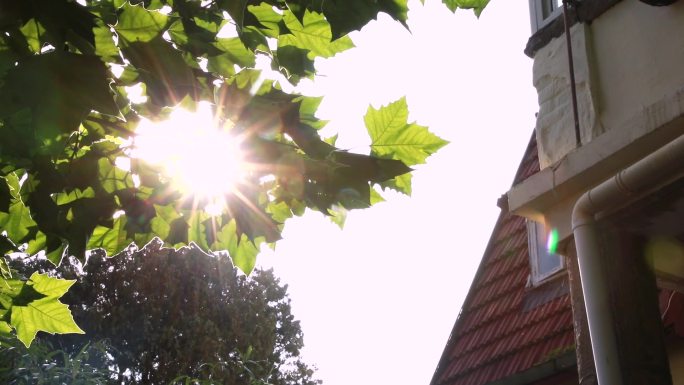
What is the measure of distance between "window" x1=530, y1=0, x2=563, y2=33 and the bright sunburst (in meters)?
3.20

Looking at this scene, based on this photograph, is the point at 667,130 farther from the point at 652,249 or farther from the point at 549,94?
the point at 549,94

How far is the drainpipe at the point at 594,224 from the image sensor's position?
3.20m

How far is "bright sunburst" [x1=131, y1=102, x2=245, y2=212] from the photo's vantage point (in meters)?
1.79

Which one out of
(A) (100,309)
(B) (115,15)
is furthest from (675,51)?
(A) (100,309)

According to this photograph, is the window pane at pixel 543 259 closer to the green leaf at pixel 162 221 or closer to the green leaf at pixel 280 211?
the green leaf at pixel 280 211

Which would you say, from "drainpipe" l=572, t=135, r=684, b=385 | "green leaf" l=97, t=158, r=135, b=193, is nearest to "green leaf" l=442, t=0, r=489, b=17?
"green leaf" l=97, t=158, r=135, b=193

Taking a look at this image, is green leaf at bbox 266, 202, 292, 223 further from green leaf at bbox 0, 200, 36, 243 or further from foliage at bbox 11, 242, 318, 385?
foliage at bbox 11, 242, 318, 385

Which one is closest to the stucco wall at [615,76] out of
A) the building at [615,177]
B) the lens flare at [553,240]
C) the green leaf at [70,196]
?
the building at [615,177]

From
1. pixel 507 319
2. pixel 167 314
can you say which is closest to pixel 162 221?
pixel 507 319

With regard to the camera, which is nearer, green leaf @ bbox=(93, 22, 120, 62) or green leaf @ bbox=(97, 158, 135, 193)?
green leaf @ bbox=(93, 22, 120, 62)

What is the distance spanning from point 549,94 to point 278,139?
9.29ft

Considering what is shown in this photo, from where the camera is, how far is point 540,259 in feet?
17.9

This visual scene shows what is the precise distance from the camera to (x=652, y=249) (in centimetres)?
374

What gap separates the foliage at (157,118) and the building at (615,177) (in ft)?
5.41
